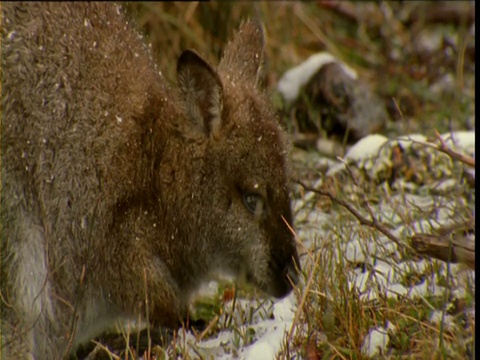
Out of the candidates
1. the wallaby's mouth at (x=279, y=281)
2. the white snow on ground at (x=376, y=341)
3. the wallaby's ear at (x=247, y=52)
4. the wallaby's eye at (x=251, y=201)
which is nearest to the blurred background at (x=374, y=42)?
the wallaby's ear at (x=247, y=52)

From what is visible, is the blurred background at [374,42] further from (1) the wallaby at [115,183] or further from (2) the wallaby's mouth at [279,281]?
(2) the wallaby's mouth at [279,281]

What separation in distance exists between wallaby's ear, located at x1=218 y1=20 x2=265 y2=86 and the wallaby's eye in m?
0.72

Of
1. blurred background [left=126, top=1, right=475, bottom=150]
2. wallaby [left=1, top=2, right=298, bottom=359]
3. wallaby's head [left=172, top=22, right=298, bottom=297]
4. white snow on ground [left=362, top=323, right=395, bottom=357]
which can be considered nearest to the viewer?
white snow on ground [left=362, top=323, right=395, bottom=357]

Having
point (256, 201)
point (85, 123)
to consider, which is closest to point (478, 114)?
point (256, 201)

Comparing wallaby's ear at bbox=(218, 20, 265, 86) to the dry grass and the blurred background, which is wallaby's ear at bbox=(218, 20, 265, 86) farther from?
the blurred background

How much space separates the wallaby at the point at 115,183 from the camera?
411 cm

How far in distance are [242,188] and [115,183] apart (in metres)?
0.60

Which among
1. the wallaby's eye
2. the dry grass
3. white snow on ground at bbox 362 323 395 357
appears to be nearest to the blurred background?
the dry grass

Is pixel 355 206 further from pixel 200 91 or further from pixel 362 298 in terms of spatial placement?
pixel 200 91

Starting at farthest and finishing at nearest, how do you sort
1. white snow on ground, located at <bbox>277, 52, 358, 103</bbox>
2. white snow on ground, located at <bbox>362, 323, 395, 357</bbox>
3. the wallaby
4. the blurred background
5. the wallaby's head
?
the blurred background
white snow on ground, located at <bbox>277, 52, 358, 103</bbox>
the wallaby's head
the wallaby
white snow on ground, located at <bbox>362, 323, 395, 357</bbox>

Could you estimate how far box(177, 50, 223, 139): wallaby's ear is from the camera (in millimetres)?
4203

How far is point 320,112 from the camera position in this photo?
6.94 meters

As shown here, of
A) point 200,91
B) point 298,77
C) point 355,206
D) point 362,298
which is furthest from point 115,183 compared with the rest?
point 298,77

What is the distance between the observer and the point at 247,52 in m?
4.83
